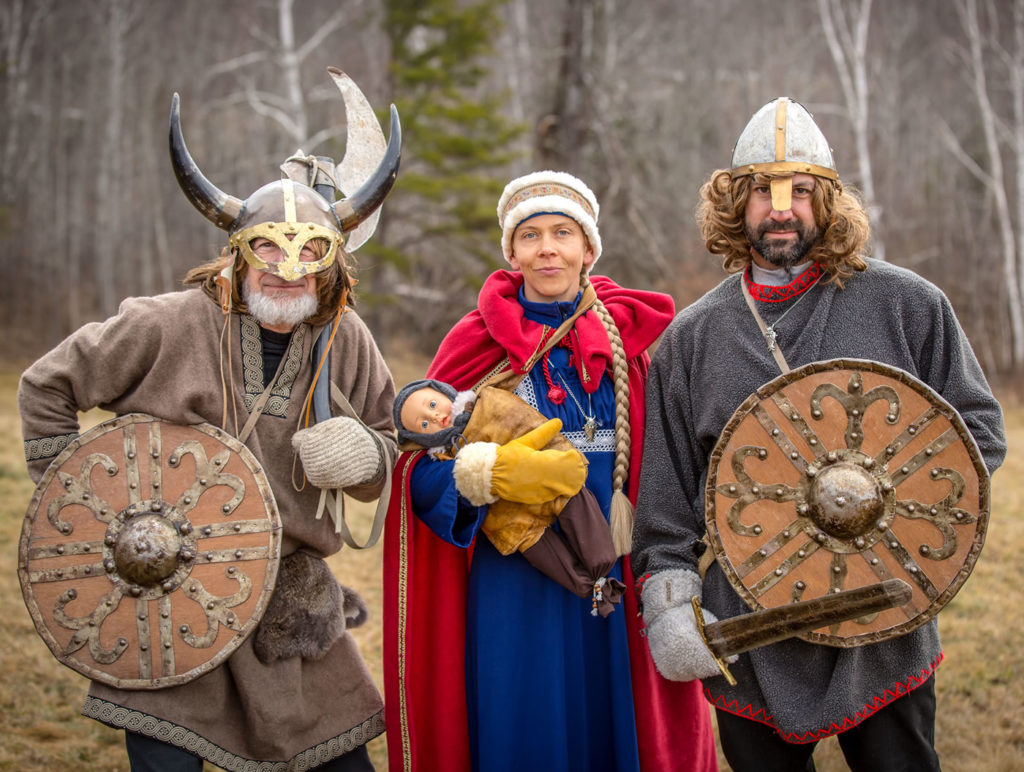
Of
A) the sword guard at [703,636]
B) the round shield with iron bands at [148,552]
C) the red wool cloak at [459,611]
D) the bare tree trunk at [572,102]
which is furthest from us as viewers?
the bare tree trunk at [572,102]

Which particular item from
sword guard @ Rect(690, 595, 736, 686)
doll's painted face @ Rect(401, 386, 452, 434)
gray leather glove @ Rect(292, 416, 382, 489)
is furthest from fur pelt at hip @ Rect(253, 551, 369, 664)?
sword guard @ Rect(690, 595, 736, 686)

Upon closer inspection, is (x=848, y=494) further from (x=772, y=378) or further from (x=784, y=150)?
(x=784, y=150)

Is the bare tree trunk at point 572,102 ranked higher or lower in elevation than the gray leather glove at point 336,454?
higher

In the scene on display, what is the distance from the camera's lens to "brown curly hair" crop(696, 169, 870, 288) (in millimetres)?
2451

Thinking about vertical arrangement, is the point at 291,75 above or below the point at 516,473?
above

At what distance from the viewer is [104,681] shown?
2404mm

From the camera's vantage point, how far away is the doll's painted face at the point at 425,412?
2.60 meters

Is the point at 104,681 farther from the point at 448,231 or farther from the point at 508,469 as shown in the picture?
the point at 448,231

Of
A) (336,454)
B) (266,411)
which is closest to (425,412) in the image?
(336,454)

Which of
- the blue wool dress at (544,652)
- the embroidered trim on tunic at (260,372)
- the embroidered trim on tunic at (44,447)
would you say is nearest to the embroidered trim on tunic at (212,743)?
the blue wool dress at (544,652)

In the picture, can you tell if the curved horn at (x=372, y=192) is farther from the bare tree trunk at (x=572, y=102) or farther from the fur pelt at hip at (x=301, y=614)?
the bare tree trunk at (x=572, y=102)

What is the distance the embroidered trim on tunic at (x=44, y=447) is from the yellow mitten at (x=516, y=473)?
1.18 m

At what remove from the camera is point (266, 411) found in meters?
2.72

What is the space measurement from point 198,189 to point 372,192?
529 millimetres
